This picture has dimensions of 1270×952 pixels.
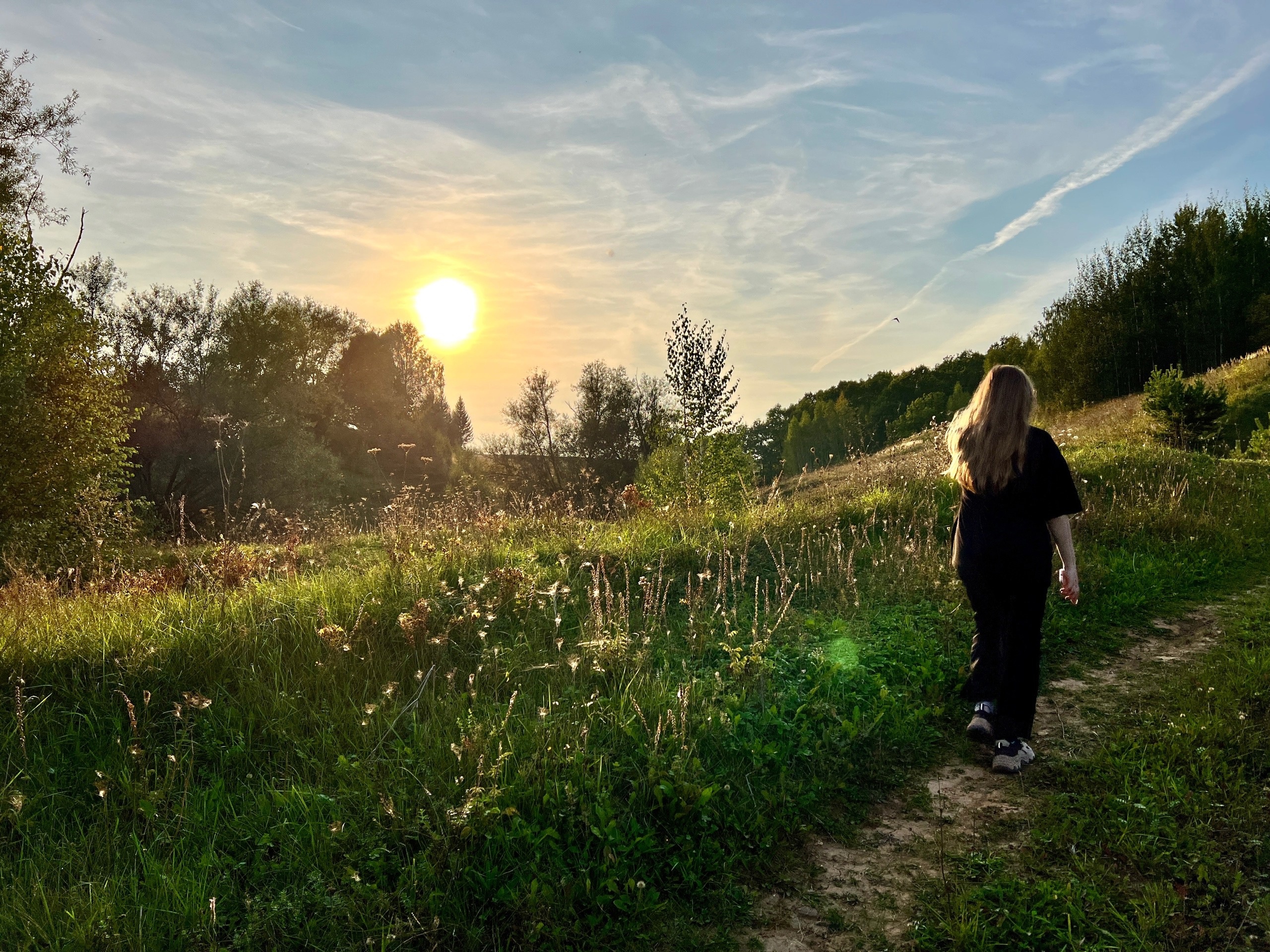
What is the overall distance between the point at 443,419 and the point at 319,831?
5439 cm

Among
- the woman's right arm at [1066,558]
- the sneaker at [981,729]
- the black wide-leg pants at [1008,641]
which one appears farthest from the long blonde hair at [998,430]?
the sneaker at [981,729]

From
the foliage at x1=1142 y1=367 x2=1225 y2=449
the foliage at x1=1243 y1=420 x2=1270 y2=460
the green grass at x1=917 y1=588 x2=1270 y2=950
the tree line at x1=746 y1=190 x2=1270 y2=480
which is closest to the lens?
the green grass at x1=917 y1=588 x2=1270 y2=950

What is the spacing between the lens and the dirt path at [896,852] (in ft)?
10.5

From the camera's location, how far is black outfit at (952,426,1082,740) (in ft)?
15.4

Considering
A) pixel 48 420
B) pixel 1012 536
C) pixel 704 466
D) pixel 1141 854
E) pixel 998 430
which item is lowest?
pixel 1141 854

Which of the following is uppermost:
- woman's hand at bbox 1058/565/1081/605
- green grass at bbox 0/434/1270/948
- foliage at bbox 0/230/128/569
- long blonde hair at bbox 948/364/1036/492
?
foliage at bbox 0/230/128/569

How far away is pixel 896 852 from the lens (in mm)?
3746

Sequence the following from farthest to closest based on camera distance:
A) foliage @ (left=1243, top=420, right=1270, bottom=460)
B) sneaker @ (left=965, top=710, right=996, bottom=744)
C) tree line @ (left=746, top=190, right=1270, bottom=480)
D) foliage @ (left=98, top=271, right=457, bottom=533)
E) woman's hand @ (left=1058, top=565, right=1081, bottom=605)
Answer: tree line @ (left=746, top=190, right=1270, bottom=480)
foliage @ (left=98, top=271, right=457, bottom=533)
foliage @ (left=1243, top=420, right=1270, bottom=460)
sneaker @ (left=965, top=710, right=996, bottom=744)
woman's hand @ (left=1058, top=565, right=1081, bottom=605)

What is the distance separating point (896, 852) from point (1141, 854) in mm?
1147

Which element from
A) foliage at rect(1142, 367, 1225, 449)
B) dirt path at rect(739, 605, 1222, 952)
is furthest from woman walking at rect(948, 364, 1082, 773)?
foliage at rect(1142, 367, 1225, 449)

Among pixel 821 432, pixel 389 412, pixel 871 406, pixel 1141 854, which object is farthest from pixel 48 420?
pixel 871 406

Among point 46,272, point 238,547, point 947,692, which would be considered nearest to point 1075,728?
point 947,692

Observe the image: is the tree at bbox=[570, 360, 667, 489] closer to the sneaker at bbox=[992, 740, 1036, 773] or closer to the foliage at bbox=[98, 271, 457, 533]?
the foliage at bbox=[98, 271, 457, 533]

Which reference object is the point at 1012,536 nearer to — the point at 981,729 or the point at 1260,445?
the point at 981,729
